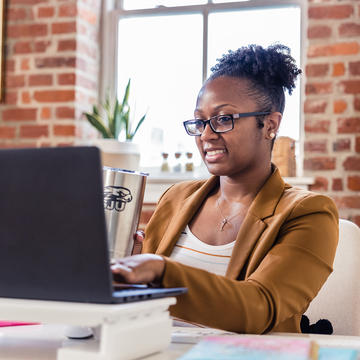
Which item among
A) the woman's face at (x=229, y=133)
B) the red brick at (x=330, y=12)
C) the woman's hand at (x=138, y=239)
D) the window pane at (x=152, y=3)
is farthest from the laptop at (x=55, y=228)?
the window pane at (x=152, y=3)

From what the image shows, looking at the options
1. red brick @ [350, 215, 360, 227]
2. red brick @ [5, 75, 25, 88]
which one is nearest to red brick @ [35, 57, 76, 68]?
red brick @ [5, 75, 25, 88]

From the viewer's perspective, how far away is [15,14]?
3160 millimetres

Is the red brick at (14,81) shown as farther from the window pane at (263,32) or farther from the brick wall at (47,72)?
the window pane at (263,32)

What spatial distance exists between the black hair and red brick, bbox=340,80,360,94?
1.22 m

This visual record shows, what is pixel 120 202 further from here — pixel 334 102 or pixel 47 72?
pixel 47 72

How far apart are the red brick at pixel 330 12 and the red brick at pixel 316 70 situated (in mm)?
222

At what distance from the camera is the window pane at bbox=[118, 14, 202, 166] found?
3135 millimetres

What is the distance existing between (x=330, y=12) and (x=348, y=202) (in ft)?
2.80

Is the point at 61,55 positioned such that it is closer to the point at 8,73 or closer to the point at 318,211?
the point at 8,73

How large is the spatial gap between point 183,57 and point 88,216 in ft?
8.23

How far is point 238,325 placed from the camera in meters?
1.05

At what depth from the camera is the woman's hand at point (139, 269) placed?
84 centimetres

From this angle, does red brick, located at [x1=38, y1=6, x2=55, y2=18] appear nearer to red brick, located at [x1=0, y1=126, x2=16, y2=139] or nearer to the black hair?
red brick, located at [x1=0, y1=126, x2=16, y2=139]

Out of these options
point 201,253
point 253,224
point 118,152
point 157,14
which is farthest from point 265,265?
point 157,14
